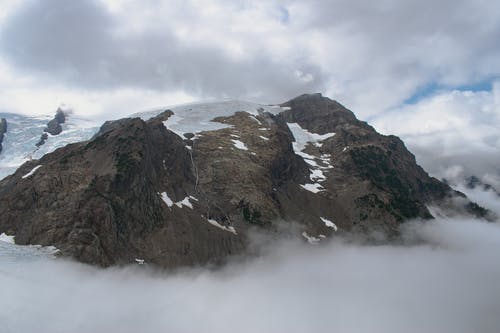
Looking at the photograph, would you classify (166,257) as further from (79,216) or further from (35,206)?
(35,206)

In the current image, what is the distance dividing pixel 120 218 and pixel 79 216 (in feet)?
58.7

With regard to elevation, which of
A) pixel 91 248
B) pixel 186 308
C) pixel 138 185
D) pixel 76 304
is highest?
pixel 138 185

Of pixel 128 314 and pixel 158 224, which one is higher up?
pixel 158 224

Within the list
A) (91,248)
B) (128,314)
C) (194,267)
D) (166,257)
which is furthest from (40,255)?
(194,267)

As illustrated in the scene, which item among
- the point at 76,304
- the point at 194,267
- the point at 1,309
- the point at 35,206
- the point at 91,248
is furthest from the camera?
the point at 194,267

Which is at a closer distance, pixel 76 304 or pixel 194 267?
pixel 76 304

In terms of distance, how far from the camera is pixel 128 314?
147875 millimetres

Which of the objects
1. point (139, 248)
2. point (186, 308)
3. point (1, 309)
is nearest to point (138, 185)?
point (139, 248)

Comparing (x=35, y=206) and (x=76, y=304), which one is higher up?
(x=35, y=206)

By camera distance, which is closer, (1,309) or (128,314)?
(1,309)

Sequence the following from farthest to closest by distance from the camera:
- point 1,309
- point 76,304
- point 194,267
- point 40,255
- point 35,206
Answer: point 194,267 < point 35,206 < point 40,255 < point 76,304 < point 1,309

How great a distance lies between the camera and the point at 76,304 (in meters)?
128

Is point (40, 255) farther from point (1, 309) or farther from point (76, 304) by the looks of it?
point (1, 309)

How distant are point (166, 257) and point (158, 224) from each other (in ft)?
50.7
